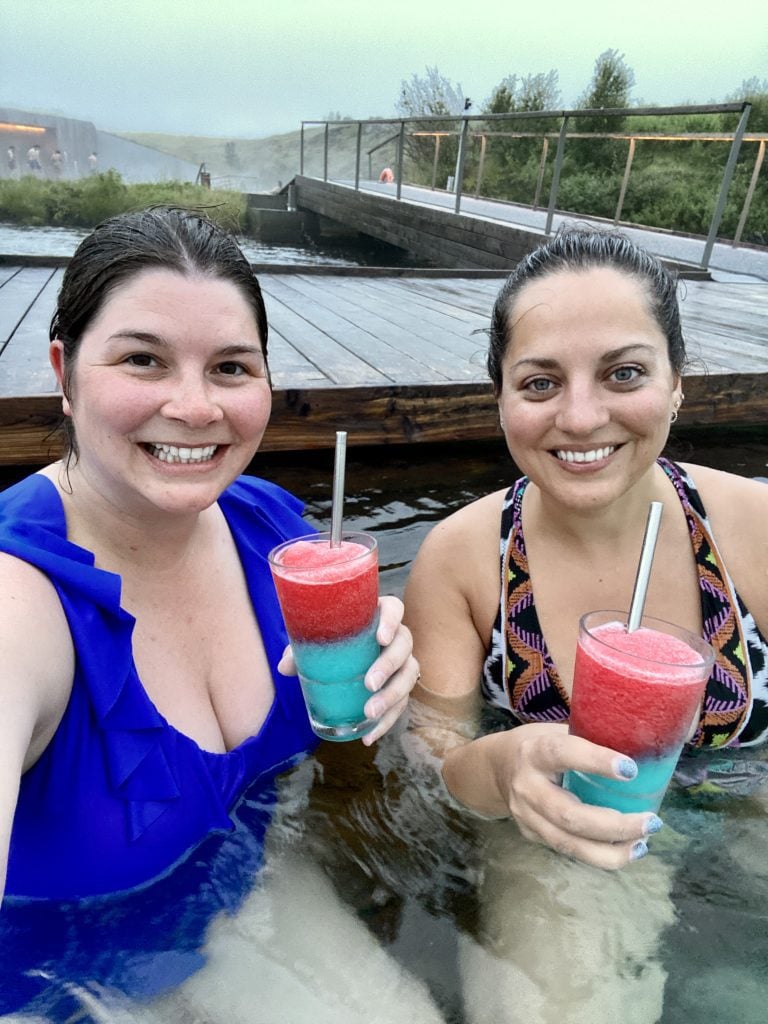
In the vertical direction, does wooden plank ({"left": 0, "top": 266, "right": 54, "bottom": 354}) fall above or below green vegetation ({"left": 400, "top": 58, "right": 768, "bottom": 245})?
below

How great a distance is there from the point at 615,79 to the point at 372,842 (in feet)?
98.3

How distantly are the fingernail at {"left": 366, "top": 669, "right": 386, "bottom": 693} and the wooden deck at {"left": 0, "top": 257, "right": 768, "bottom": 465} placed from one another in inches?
73.8

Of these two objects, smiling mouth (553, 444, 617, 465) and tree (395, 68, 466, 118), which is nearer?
smiling mouth (553, 444, 617, 465)

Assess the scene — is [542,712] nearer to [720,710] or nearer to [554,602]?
[554,602]

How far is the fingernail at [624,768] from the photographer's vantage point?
1.14m

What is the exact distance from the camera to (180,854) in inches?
63.2

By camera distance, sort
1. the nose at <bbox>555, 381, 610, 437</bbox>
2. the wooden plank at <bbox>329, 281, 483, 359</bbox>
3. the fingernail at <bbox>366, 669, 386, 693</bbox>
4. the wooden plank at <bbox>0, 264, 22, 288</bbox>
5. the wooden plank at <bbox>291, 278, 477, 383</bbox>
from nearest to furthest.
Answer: the fingernail at <bbox>366, 669, 386, 693</bbox>
the nose at <bbox>555, 381, 610, 437</bbox>
the wooden plank at <bbox>291, 278, 477, 383</bbox>
the wooden plank at <bbox>329, 281, 483, 359</bbox>
the wooden plank at <bbox>0, 264, 22, 288</bbox>

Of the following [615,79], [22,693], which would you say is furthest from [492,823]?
[615,79]

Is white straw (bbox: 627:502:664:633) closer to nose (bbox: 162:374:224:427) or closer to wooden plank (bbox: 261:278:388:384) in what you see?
nose (bbox: 162:374:224:427)

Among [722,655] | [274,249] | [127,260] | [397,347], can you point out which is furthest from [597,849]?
[274,249]

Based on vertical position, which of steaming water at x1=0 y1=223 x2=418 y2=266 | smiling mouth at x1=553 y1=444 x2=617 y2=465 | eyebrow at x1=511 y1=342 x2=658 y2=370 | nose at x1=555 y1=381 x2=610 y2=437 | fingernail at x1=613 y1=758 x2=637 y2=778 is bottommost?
steaming water at x1=0 y1=223 x2=418 y2=266

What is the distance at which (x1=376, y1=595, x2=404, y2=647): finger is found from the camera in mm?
1519

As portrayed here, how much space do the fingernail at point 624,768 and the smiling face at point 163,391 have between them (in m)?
0.95

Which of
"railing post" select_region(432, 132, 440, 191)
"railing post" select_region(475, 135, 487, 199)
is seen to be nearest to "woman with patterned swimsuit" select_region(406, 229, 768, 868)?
"railing post" select_region(475, 135, 487, 199)
